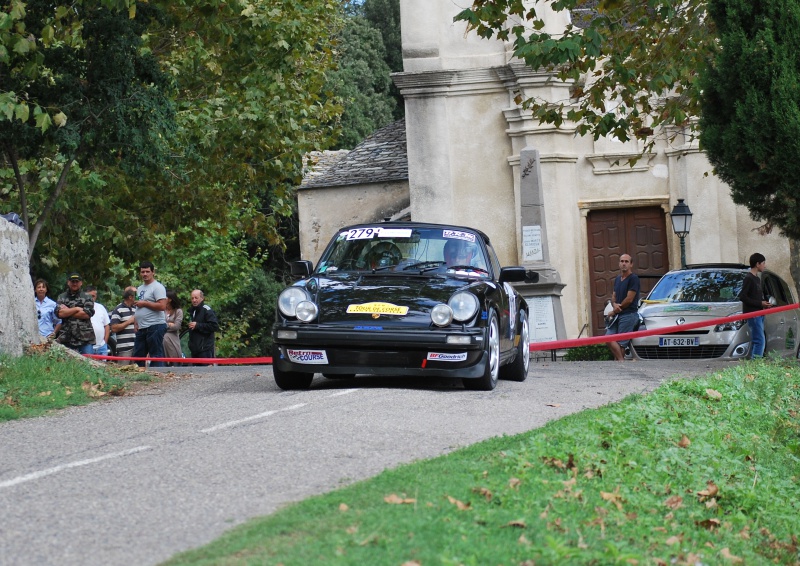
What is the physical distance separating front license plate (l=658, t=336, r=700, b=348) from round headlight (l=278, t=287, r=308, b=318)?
891 cm

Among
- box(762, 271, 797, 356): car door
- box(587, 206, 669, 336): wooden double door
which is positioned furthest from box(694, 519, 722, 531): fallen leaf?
box(587, 206, 669, 336): wooden double door

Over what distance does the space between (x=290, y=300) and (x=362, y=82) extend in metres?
45.6

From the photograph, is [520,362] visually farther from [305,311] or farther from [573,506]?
[573,506]

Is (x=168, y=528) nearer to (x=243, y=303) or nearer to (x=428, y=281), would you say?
(x=428, y=281)

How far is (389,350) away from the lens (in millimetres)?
11266

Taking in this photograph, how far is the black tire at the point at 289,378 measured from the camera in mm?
11762

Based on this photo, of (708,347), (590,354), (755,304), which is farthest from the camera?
(590,354)

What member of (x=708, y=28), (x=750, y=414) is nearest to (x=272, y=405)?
→ (x=750, y=414)

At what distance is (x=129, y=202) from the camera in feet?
70.8

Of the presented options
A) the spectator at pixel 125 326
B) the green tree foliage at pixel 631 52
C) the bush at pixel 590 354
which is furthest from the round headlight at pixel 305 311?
the bush at pixel 590 354

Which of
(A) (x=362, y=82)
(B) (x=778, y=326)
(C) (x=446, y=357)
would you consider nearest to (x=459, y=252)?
(C) (x=446, y=357)

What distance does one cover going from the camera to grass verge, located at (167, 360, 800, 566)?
5320 millimetres

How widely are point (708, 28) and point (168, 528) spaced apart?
1489 cm

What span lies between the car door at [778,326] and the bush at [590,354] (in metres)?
2.98
